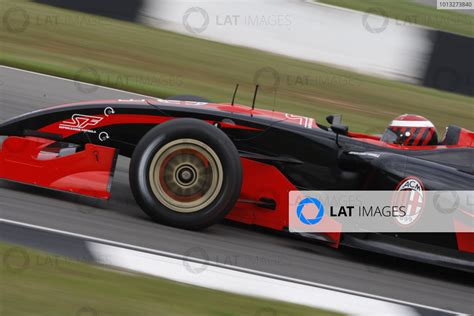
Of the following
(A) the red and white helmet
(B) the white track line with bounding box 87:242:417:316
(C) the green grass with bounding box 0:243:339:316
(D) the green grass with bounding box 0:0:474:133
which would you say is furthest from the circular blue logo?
(D) the green grass with bounding box 0:0:474:133

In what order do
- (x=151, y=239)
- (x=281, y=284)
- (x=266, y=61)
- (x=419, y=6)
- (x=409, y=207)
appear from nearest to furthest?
(x=281, y=284), (x=151, y=239), (x=409, y=207), (x=266, y=61), (x=419, y=6)

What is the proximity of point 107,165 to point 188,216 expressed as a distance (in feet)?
2.65

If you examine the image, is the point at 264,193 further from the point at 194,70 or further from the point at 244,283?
the point at 194,70

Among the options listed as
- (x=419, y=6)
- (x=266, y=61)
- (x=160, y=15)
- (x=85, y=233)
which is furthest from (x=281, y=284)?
(x=419, y=6)

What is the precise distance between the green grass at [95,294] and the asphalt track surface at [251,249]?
2.00ft

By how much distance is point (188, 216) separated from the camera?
6148 millimetres

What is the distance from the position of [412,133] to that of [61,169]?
308cm

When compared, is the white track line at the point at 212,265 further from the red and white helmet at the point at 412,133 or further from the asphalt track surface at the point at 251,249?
the red and white helmet at the point at 412,133

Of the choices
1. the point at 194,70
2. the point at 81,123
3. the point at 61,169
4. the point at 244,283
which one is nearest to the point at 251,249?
the point at 244,283

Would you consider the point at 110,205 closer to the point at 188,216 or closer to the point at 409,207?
the point at 188,216

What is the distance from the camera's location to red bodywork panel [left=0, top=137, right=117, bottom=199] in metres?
6.21

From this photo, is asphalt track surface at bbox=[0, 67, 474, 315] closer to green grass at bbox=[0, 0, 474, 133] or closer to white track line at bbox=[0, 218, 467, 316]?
white track line at bbox=[0, 218, 467, 316]

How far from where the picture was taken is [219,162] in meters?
6.06

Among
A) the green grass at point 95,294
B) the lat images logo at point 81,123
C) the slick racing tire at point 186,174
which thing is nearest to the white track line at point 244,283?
the green grass at point 95,294
